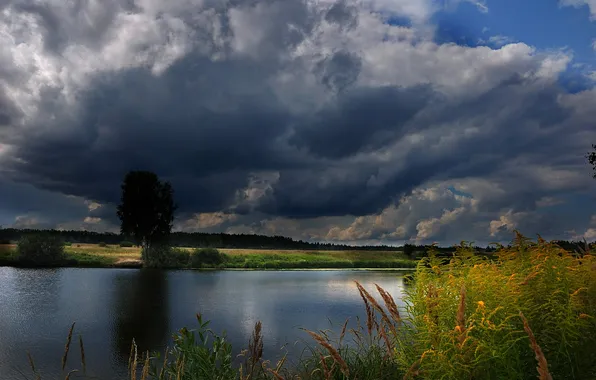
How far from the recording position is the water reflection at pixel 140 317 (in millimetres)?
16312

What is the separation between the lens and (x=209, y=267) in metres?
64.9

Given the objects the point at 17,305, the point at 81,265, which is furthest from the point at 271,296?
the point at 81,265

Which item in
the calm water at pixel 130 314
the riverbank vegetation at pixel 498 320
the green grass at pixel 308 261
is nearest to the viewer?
the riverbank vegetation at pixel 498 320

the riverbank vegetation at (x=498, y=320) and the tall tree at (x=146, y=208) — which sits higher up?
the tall tree at (x=146, y=208)

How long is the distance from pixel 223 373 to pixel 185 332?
0.80 metres

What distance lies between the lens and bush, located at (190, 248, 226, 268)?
6506 cm

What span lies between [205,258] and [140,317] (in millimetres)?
44058

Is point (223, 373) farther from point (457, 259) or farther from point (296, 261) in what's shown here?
point (296, 261)

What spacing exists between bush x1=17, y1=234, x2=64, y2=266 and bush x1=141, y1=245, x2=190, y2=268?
36.6 feet

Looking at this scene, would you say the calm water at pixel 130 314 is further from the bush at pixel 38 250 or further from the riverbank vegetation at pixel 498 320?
the bush at pixel 38 250

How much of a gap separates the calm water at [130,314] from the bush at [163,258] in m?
23.3

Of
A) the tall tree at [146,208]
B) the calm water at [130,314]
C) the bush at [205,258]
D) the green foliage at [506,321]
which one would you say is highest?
the tall tree at [146,208]

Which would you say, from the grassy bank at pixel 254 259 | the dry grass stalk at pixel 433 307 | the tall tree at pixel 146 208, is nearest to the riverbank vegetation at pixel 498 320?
the dry grass stalk at pixel 433 307

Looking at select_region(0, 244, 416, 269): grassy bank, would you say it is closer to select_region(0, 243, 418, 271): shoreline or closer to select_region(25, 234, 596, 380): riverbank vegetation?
select_region(0, 243, 418, 271): shoreline
